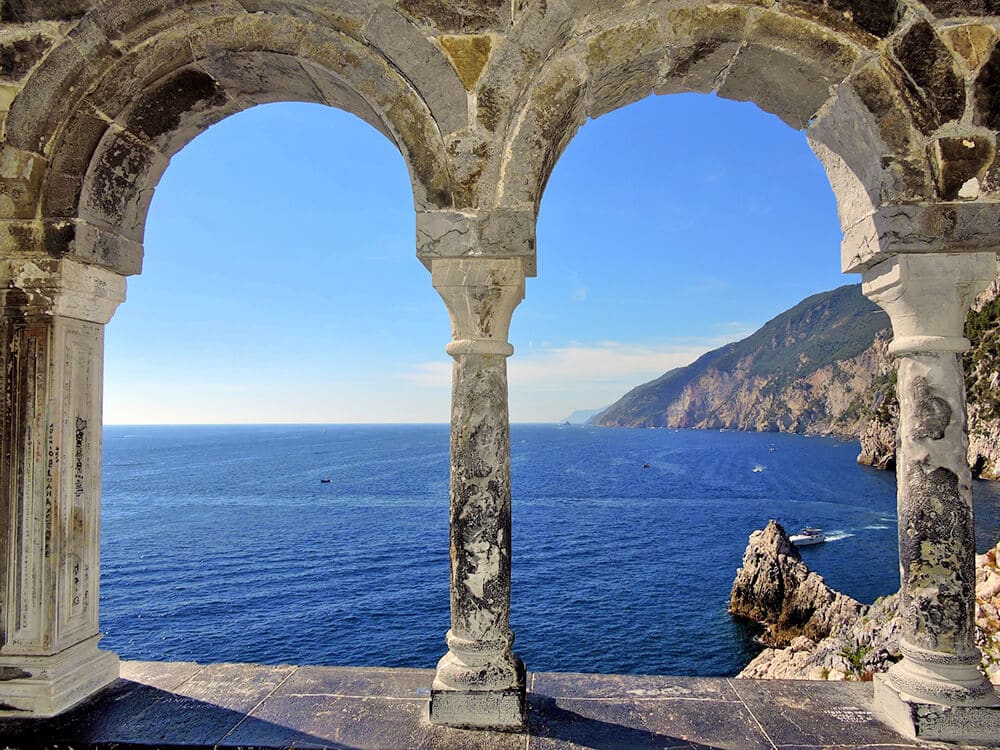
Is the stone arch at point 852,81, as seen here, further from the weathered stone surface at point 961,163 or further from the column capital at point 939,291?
Result: the column capital at point 939,291

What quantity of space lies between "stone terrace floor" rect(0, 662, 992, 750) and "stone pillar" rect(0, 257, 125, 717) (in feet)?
0.88

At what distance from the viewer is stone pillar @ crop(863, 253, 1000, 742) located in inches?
143

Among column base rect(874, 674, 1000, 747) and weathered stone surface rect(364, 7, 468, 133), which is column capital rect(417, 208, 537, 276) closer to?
weathered stone surface rect(364, 7, 468, 133)

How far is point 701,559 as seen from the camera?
38750 millimetres

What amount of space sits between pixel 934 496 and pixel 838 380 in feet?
500

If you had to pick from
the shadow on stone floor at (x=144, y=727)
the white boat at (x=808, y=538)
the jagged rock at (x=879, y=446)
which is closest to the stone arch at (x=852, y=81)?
the shadow on stone floor at (x=144, y=727)

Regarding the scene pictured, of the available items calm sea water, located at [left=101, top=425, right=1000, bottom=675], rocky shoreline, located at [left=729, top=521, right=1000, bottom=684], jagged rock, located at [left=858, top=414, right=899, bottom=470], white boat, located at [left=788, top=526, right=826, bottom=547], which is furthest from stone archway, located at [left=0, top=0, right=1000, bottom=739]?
jagged rock, located at [left=858, top=414, right=899, bottom=470]

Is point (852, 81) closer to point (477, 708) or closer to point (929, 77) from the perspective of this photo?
point (929, 77)

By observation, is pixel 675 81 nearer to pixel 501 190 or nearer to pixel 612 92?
pixel 612 92

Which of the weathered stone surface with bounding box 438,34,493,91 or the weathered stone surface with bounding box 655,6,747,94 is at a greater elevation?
the weathered stone surface with bounding box 655,6,747,94

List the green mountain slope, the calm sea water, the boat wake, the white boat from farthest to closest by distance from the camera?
1. the green mountain slope
2. the boat wake
3. the white boat
4. the calm sea water

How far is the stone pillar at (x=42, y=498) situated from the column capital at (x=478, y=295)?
242 centimetres

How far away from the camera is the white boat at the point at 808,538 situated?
40.4 m

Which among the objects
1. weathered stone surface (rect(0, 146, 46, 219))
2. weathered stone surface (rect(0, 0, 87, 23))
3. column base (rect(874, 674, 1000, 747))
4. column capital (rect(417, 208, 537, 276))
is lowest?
column base (rect(874, 674, 1000, 747))
